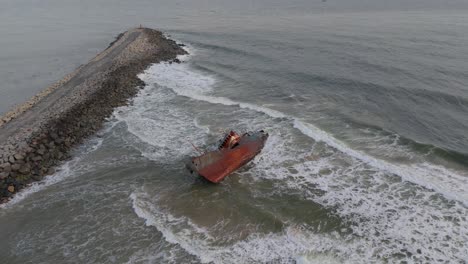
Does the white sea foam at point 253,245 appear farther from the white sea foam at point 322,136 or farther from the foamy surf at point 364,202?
the white sea foam at point 322,136

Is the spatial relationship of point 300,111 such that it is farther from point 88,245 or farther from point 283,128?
point 88,245

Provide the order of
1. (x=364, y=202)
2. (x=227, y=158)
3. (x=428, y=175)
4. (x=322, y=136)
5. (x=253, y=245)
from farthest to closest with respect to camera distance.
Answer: (x=322, y=136), (x=227, y=158), (x=428, y=175), (x=364, y=202), (x=253, y=245)

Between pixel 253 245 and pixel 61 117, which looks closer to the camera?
pixel 253 245

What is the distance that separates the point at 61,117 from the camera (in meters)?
26.7

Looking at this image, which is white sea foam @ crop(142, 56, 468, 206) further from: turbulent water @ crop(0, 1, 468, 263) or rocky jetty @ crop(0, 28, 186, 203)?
rocky jetty @ crop(0, 28, 186, 203)

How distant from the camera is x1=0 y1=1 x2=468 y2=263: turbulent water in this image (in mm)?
15477

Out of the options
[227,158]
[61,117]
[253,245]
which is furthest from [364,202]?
[61,117]

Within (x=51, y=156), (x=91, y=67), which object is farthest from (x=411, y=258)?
(x=91, y=67)

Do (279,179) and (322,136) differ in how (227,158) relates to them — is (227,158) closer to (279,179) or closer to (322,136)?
(279,179)

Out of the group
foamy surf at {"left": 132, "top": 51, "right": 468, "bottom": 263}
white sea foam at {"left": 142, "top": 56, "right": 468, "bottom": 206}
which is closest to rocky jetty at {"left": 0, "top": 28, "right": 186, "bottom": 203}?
white sea foam at {"left": 142, "top": 56, "right": 468, "bottom": 206}

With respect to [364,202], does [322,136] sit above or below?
above

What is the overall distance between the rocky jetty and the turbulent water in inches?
43.9

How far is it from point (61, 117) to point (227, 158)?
14.0m

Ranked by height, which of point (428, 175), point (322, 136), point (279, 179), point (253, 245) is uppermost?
point (322, 136)
